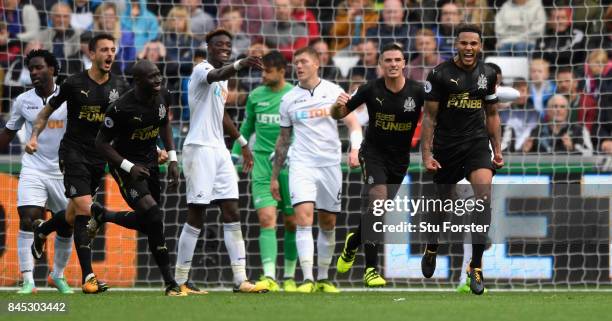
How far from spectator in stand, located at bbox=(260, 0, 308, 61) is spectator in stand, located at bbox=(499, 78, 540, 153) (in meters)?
2.82

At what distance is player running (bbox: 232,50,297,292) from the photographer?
43.1ft

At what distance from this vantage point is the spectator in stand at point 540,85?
15.6 m

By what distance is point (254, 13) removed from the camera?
16.5 m

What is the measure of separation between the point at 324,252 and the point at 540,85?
171 inches

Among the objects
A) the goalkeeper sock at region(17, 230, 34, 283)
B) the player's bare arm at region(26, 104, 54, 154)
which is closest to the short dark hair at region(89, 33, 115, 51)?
the player's bare arm at region(26, 104, 54, 154)

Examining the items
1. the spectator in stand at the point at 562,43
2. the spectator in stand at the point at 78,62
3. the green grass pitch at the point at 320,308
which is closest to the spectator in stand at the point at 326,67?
the spectator in stand at the point at 562,43

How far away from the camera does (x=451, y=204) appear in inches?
478

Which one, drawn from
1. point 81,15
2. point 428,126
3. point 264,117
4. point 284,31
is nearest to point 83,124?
point 264,117

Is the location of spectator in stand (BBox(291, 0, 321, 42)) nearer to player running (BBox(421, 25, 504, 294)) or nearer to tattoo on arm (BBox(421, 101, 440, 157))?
player running (BBox(421, 25, 504, 294))

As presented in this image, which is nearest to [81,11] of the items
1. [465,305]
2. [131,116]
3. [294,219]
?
[294,219]

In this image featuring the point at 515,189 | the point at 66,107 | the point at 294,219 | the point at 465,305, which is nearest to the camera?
the point at 465,305

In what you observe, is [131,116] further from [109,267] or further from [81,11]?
[81,11]

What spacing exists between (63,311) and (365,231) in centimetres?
396

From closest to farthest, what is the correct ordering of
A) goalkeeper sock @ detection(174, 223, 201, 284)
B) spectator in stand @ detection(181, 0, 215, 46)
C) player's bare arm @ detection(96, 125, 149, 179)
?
player's bare arm @ detection(96, 125, 149, 179)
goalkeeper sock @ detection(174, 223, 201, 284)
spectator in stand @ detection(181, 0, 215, 46)
